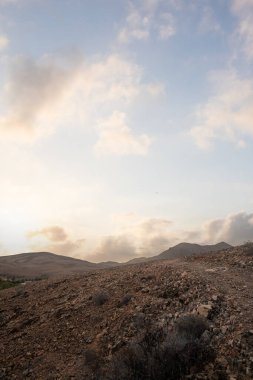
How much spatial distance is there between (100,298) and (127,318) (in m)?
2.53

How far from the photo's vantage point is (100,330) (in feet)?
36.0

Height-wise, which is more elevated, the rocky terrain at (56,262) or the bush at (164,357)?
the rocky terrain at (56,262)

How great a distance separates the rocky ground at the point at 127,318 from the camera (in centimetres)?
767

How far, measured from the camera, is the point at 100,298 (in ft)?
43.1

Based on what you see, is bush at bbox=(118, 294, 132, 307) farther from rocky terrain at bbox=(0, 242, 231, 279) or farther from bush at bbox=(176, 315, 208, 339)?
rocky terrain at bbox=(0, 242, 231, 279)

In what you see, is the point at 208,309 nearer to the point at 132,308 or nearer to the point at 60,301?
the point at 132,308

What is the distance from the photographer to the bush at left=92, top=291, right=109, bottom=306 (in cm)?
1303

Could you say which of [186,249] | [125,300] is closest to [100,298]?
[125,300]

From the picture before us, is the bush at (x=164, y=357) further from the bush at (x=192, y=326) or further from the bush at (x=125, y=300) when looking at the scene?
the bush at (x=125, y=300)

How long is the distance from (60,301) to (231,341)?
946cm

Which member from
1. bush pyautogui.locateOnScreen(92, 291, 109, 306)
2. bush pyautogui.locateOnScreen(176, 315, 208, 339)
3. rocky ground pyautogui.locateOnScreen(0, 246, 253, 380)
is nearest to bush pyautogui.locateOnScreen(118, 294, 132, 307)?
rocky ground pyautogui.locateOnScreen(0, 246, 253, 380)

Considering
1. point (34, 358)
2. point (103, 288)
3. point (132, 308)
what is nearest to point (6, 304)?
point (103, 288)

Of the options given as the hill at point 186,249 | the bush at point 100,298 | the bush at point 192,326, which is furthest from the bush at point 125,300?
the hill at point 186,249

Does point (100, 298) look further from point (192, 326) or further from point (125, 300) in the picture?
point (192, 326)
